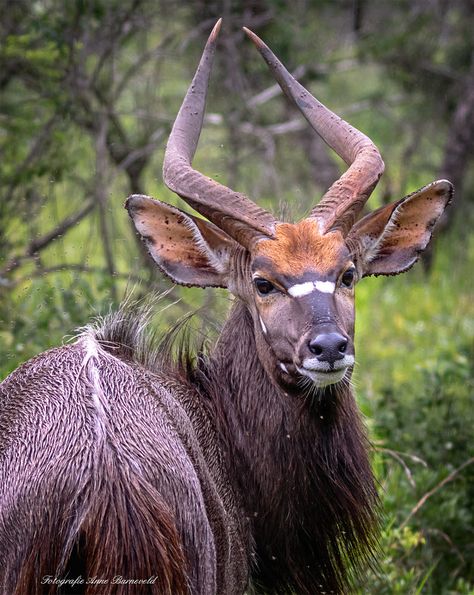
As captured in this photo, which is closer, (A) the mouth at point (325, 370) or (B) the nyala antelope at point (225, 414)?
(B) the nyala antelope at point (225, 414)

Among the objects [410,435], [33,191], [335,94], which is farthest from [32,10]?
[335,94]

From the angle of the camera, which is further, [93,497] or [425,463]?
[425,463]

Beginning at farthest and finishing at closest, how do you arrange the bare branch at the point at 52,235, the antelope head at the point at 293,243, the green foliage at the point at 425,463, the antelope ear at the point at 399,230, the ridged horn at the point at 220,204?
the bare branch at the point at 52,235, the green foliage at the point at 425,463, the antelope ear at the point at 399,230, the ridged horn at the point at 220,204, the antelope head at the point at 293,243

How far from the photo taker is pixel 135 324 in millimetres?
5211

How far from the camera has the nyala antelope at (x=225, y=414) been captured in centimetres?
383

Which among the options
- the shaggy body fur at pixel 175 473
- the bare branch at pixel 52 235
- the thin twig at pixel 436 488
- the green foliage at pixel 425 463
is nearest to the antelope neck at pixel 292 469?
the shaggy body fur at pixel 175 473

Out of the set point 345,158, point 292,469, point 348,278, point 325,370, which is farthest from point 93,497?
point 345,158

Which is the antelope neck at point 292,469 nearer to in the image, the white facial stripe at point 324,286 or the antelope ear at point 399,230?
the white facial stripe at point 324,286

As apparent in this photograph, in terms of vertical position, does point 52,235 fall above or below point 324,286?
above

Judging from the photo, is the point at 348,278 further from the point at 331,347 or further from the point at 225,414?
the point at 225,414

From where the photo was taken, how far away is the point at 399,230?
5582mm

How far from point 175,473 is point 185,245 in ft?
5.17

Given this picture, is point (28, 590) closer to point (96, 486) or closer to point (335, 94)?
point (96, 486)

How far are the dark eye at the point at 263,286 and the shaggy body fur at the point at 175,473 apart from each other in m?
0.30
